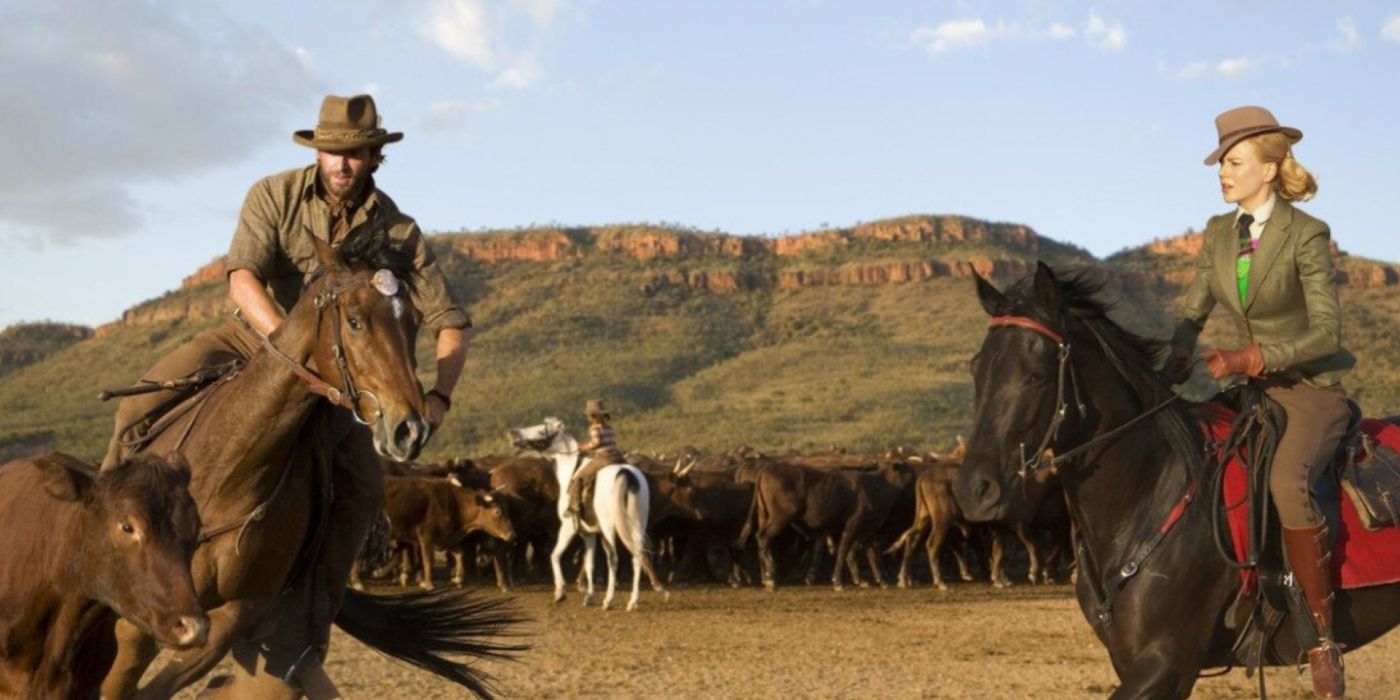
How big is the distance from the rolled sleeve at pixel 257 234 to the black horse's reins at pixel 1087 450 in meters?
2.84

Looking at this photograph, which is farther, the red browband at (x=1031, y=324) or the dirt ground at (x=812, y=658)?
the dirt ground at (x=812, y=658)

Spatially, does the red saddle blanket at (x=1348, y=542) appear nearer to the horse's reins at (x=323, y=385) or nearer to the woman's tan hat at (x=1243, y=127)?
the woman's tan hat at (x=1243, y=127)

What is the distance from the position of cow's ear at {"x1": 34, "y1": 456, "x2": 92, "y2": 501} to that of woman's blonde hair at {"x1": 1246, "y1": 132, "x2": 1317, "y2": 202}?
4.53m

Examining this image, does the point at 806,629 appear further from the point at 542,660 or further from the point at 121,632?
the point at 121,632

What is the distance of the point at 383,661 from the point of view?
14.4m

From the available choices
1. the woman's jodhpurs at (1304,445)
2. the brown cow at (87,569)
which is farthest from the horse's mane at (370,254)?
the woman's jodhpurs at (1304,445)

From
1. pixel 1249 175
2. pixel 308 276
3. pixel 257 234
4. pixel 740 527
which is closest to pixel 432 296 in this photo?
pixel 308 276

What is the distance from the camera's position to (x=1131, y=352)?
6.80 m

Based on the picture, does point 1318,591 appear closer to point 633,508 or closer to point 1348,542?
point 1348,542

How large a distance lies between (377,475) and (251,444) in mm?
816

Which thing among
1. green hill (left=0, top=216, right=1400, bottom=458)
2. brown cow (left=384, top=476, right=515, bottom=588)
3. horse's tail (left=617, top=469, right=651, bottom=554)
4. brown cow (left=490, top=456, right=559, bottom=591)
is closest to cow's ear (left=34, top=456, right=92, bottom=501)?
horse's tail (left=617, top=469, right=651, bottom=554)

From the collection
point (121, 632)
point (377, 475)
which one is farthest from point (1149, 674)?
point (121, 632)

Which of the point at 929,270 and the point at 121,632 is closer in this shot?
the point at 121,632

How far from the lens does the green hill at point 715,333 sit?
67.3 meters
